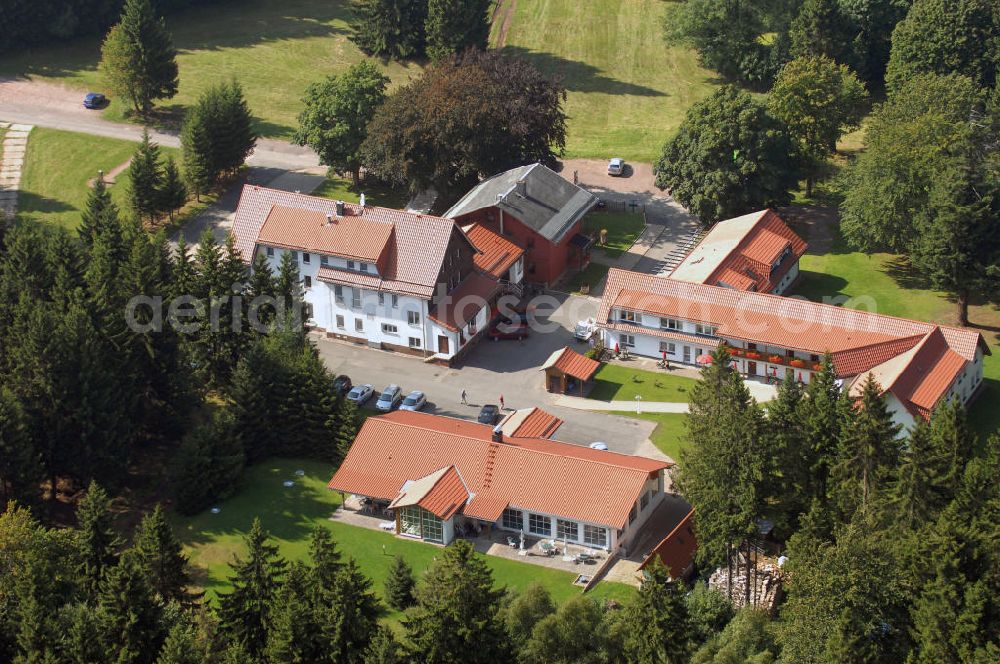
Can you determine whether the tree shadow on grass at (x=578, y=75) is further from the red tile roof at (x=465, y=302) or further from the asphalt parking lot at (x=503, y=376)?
the red tile roof at (x=465, y=302)

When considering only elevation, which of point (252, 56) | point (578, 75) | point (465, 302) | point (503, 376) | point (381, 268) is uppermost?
point (578, 75)

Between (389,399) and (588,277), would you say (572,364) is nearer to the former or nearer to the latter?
(389,399)

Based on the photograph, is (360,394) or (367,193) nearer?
(360,394)

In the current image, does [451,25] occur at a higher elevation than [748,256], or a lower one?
higher

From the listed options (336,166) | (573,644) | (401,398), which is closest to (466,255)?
(401,398)

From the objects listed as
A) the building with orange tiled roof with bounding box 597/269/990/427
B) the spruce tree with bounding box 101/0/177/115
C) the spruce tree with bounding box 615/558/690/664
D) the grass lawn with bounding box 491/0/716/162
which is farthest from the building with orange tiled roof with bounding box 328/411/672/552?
the spruce tree with bounding box 101/0/177/115

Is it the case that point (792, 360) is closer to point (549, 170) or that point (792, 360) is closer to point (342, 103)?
point (549, 170)

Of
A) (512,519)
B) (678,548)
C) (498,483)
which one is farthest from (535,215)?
(678,548)
